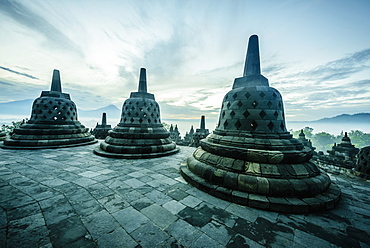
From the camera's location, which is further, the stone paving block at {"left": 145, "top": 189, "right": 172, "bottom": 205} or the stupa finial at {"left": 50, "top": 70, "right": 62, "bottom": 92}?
the stupa finial at {"left": 50, "top": 70, "right": 62, "bottom": 92}

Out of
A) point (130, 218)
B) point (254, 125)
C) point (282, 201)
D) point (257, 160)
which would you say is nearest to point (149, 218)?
point (130, 218)

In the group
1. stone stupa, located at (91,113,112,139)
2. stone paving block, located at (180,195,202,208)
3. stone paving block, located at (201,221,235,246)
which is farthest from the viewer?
stone stupa, located at (91,113,112,139)

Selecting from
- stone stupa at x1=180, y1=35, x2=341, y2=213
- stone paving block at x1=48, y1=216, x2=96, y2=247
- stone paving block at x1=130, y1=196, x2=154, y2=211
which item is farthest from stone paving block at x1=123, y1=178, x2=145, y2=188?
stone paving block at x1=48, y1=216, x2=96, y2=247

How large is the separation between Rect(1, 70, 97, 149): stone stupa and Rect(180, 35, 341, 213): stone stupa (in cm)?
981

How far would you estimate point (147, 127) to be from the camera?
9.20m

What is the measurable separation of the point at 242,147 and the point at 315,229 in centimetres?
232

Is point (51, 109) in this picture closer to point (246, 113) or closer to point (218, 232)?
point (246, 113)

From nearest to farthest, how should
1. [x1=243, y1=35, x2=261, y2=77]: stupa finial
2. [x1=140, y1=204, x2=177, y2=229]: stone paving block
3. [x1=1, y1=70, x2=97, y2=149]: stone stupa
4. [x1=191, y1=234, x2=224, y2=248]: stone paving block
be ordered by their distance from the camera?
[x1=191, y1=234, x2=224, y2=248]: stone paving block
[x1=140, y1=204, x2=177, y2=229]: stone paving block
[x1=243, y1=35, x2=261, y2=77]: stupa finial
[x1=1, y1=70, x2=97, y2=149]: stone stupa

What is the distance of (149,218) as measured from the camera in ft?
9.50

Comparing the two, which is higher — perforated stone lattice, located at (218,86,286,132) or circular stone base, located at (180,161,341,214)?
perforated stone lattice, located at (218,86,286,132)

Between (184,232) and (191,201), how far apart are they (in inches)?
40.2

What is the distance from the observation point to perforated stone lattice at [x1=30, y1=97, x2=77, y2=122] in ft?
33.7

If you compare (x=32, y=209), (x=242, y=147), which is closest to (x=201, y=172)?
(x=242, y=147)

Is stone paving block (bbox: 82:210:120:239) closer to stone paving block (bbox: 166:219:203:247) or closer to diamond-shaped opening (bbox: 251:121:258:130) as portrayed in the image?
stone paving block (bbox: 166:219:203:247)
